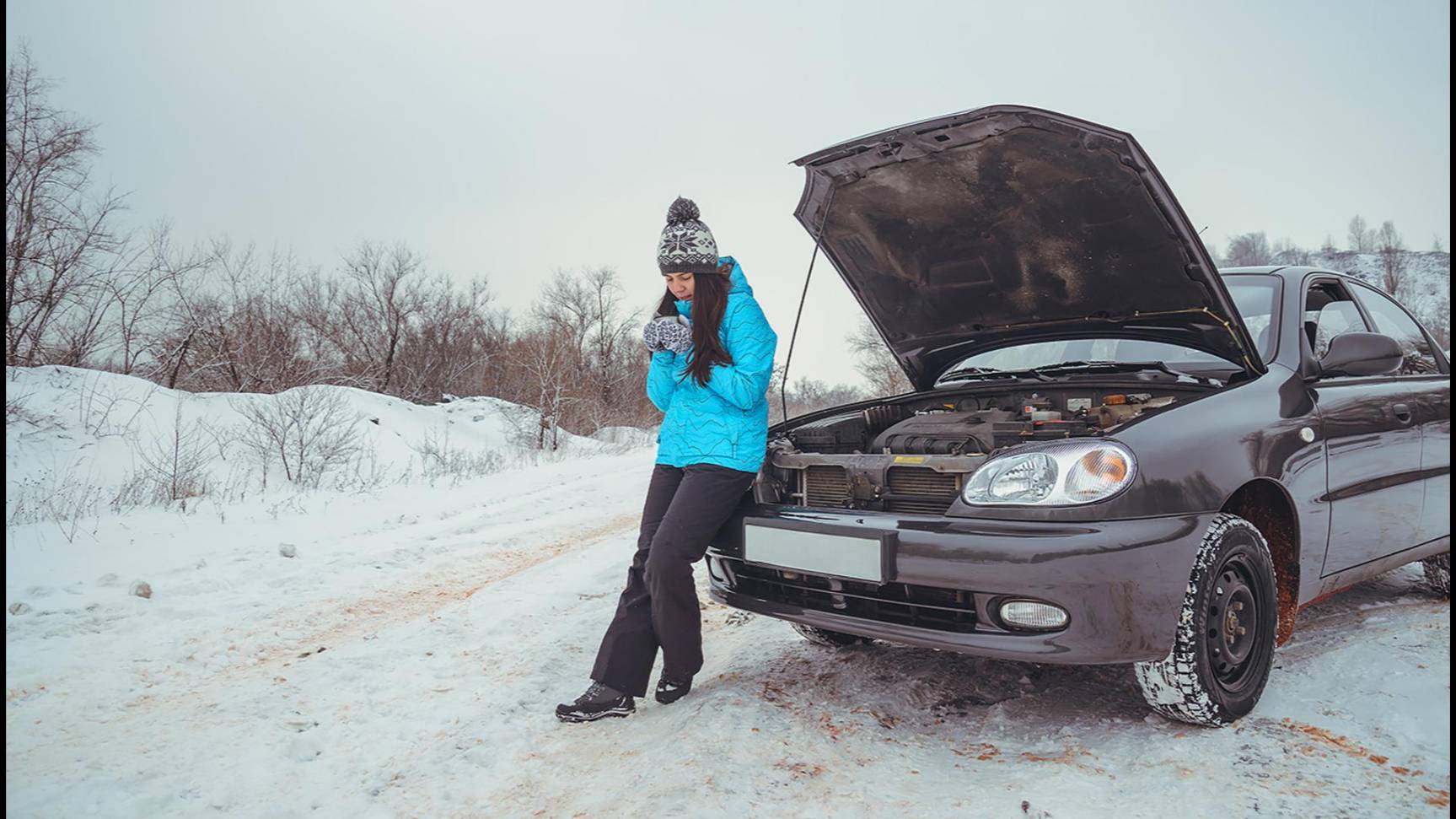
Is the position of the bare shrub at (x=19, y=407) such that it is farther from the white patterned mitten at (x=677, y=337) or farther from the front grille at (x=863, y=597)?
the front grille at (x=863, y=597)

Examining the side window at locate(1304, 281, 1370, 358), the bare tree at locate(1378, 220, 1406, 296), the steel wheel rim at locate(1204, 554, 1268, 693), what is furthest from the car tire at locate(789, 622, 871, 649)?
the bare tree at locate(1378, 220, 1406, 296)

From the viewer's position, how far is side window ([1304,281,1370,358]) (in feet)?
11.0

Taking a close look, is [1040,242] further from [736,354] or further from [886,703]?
[886,703]

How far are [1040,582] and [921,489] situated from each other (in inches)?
23.7

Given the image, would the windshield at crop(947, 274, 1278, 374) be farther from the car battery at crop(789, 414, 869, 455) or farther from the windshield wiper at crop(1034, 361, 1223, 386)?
the car battery at crop(789, 414, 869, 455)

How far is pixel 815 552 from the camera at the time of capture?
2.71 m

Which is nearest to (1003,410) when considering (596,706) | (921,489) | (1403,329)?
(921,489)

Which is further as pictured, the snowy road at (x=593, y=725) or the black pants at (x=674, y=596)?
the black pants at (x=674, y=596)

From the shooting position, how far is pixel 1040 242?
3480mm

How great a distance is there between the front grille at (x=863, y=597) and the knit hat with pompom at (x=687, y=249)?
1.14 meters

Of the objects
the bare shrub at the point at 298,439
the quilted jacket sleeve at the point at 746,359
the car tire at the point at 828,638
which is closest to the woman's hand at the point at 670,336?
the quilted jacket sleeve at the point at 746,359

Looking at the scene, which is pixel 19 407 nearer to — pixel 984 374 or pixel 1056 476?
pixel 984 374

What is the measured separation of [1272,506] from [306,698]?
3675 millimetres

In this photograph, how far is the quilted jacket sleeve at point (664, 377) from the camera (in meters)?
3.14
